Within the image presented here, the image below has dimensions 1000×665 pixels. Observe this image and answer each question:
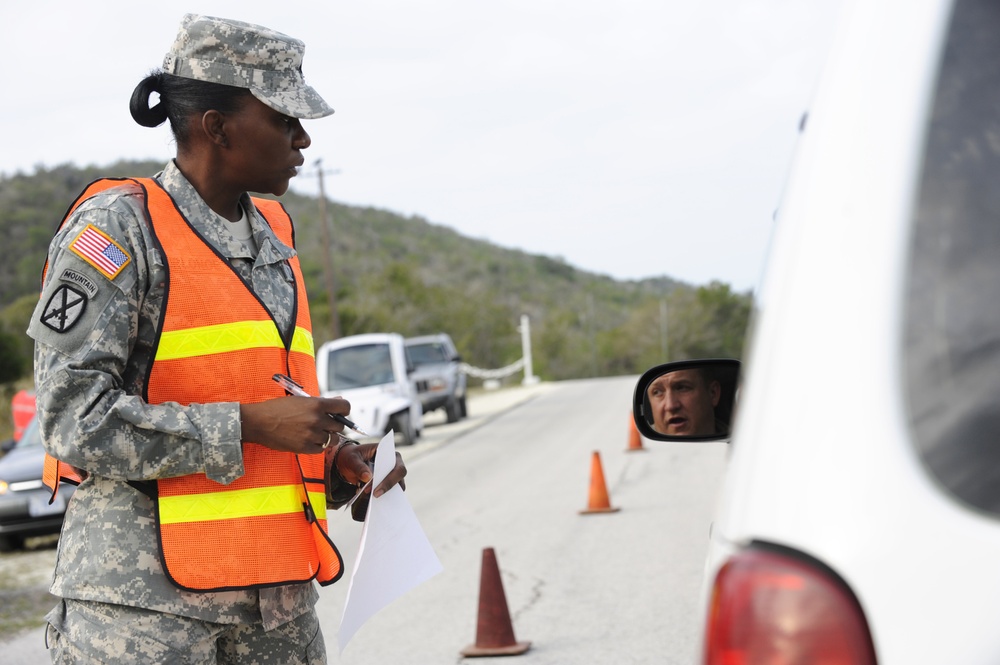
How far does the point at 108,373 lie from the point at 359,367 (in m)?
17.9

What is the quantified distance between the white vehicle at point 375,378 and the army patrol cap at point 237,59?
54.9 ft

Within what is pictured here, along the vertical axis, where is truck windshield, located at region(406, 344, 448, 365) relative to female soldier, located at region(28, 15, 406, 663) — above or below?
Result: below

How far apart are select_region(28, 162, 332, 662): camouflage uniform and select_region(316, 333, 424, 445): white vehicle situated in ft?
55.2

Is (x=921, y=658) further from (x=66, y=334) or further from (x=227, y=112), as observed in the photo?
(x=227, y=112)

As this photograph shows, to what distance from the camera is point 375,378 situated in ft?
65.9

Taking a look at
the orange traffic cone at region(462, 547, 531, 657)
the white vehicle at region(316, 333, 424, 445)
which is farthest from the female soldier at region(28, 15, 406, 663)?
the white vehicle at region(316, 333, 424, 445)

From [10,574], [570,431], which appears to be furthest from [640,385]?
[570,431]

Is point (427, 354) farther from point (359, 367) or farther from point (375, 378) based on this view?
point (375, 378)

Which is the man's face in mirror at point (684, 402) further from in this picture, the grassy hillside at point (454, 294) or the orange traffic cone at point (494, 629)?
the grassy hillside at point (454, 294)

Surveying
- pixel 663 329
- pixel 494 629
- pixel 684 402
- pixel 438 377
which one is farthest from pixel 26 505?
pixel 663 329

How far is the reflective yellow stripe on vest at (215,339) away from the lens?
261 cm

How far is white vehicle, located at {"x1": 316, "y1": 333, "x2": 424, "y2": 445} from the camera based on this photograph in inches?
773

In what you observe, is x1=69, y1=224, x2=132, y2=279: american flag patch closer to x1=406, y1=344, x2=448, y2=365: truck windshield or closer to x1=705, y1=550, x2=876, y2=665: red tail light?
x1=705, y1=550, x2=876, y2=665: red tail light

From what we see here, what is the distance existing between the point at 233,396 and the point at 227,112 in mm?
632
